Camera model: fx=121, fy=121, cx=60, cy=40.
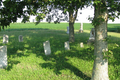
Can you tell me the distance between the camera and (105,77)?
391 centimetres

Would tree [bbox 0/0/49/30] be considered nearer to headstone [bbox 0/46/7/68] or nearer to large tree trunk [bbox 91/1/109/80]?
headstone [bbox 0/46/7/68]

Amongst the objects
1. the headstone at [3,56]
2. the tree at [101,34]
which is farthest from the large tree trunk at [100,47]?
the headstone at [3,56]

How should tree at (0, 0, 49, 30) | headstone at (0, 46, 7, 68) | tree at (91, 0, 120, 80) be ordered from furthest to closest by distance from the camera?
1. headstone at (0, 46, 7, 68)
2. tree at (0, 0, 49, 30)
3. tree at (91, 0, 120, 80)

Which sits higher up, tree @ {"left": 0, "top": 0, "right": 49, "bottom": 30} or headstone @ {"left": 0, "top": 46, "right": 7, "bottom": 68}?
tree @ {"left": 0, "top": 0, "right": 49, "bottom": 30}

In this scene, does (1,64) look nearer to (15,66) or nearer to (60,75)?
(15,66)

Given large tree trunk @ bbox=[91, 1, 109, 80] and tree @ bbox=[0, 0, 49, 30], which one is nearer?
large tree trunk @ bbox=[91, 1, 109, 80]

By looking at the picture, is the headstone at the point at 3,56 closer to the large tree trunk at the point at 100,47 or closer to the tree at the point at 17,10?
the tree at the point at 17,10

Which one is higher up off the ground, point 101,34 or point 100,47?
point 101,34

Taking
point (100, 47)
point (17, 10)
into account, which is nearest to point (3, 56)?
point (17, 10)

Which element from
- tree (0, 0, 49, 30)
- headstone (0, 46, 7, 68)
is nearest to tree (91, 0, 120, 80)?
tree (0, 0, 49, 30)

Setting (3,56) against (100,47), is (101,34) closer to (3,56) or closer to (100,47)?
(100,47)

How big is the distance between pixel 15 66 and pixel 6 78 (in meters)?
1.18

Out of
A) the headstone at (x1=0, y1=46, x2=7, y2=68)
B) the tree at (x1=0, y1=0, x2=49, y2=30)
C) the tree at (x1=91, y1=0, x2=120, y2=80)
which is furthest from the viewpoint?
the headstone at (x1=0, y1=46, x2=7, y2=68)

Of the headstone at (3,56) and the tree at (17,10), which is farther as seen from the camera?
the headstone at (3,56)
